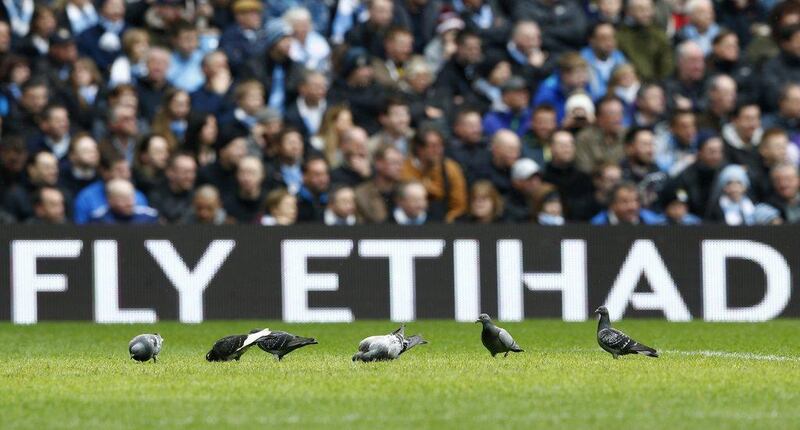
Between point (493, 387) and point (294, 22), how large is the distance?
10.9 meters

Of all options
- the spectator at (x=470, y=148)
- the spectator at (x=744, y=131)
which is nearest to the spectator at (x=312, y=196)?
the spectator at (x=470, y=148)

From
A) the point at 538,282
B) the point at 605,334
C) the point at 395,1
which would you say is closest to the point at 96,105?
the point at 395,1

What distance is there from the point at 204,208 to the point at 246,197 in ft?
1.98

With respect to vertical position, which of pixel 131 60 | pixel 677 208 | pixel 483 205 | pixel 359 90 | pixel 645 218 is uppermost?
pixel 131 60

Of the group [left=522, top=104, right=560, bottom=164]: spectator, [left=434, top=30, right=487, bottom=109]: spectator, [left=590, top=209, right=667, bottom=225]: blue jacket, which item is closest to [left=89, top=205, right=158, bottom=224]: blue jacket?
[left=434, top=30, right=487, bottom=109]: spectator

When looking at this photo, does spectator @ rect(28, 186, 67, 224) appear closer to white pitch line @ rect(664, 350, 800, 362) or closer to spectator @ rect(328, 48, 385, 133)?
spectator @ rect(328, 48, 385, 133)

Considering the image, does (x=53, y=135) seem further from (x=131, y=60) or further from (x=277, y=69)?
(x=277, y=69)

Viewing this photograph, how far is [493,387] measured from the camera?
10.5 m

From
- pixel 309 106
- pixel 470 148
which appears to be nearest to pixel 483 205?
pixel 470 148

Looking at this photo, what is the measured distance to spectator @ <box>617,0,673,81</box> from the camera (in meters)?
21.6

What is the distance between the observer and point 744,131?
20.3 metres

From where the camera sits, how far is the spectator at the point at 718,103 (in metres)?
20.4

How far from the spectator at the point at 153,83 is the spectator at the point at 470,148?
3.20 meters

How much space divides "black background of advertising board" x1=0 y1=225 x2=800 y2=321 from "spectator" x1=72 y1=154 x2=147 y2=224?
718mm
